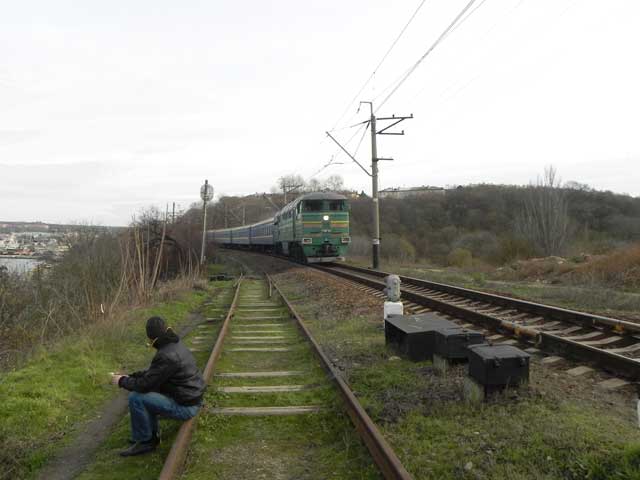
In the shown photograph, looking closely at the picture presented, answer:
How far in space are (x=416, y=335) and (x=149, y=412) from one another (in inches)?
135

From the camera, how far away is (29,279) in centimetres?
1405

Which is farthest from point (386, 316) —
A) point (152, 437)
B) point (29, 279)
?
point (29, 279)

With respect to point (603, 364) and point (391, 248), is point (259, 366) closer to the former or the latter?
point (603, 364)

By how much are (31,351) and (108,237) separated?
996cm

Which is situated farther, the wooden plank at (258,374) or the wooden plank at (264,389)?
the wooden plank at (258,374)

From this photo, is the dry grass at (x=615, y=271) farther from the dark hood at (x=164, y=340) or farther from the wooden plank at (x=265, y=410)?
the dark hood at (x=164, y=340)

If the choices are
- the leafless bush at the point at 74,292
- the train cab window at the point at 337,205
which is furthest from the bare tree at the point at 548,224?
the leafless bush at the point at 74,292

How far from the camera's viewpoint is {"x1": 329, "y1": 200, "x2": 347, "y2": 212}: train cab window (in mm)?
24891

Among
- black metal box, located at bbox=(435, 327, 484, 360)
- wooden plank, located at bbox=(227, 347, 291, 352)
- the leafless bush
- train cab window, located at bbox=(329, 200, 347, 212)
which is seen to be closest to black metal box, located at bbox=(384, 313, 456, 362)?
black metal box, located at bbox=(435, 327, 484, 360)

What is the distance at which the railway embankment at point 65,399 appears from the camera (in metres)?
4.55

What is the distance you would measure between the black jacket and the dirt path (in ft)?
2.24

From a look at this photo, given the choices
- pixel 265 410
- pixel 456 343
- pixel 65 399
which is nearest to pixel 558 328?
pixel 456 343

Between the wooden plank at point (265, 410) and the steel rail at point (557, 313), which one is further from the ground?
the steel rail at point (557, 313)

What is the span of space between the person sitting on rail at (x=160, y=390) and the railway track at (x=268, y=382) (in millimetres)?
205
